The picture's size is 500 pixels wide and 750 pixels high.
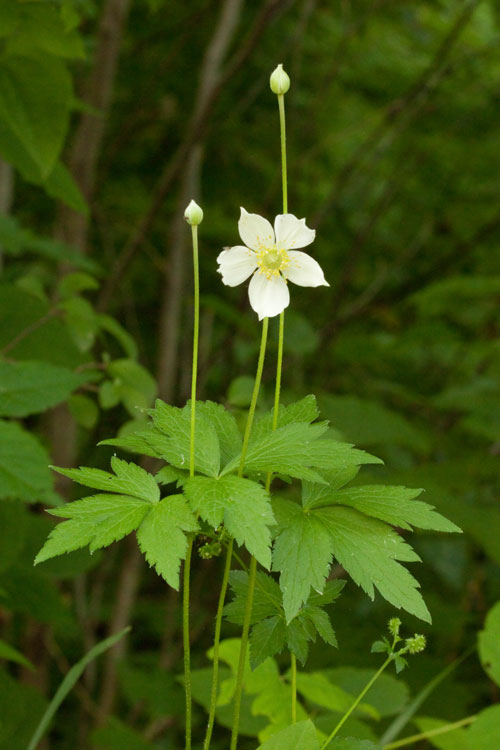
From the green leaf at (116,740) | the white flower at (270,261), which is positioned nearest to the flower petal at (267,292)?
the white flower at (270,261)

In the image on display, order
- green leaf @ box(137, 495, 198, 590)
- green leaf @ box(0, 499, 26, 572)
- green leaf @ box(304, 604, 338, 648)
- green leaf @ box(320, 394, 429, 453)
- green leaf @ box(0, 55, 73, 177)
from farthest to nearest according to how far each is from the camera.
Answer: green leaf @ box(320, 394, 429, 453)
green leaf @ box(0, 55, 73, 177)
green leaf @ box(0, 499, 26, 572)
green leaf @ box(304, 604, 338, 648)
green leaf @ box(137, 495, 198, 590)

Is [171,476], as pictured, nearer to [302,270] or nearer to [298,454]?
[298,454]

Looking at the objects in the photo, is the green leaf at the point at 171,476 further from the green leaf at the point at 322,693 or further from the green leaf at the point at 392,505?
the green leaf at the point at 322,693

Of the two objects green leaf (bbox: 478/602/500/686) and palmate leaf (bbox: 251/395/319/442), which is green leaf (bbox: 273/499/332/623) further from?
green leaf (bbox: 478/602/500/686)

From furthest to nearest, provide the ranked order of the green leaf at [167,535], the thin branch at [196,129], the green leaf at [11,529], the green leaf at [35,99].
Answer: the thin branch at [196,129]
the green leaf at [35,99]
the green leaf at [11,529]
the green leaf at [167,535]

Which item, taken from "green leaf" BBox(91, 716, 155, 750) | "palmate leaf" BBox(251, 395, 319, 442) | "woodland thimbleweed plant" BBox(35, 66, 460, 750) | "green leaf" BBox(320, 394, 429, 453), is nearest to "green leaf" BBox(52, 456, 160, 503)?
"woodland thimbleweed plant" BBox(35, 66, 460, 750)

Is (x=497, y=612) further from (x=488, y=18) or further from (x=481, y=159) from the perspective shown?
(x=488, y=18)

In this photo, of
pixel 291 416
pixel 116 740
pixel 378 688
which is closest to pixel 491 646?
pixel 378 688
